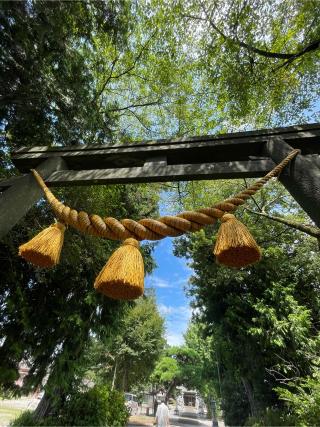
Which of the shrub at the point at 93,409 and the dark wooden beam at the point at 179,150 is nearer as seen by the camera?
the dark wooden beam at the point at 179,150

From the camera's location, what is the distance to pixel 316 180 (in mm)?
1632

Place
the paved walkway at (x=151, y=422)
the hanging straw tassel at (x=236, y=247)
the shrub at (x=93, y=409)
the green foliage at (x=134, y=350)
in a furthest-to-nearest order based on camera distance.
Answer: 1. the green foliage at (x=134, y=350)
2. the paved walkway at (x=151, y=422)
3. the shrub at (x=93, y=409)
4. the hanging straw tassel at (x=236, y=247)

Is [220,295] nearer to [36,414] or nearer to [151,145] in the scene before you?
[36,414]

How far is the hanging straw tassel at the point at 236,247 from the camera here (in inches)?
52.9

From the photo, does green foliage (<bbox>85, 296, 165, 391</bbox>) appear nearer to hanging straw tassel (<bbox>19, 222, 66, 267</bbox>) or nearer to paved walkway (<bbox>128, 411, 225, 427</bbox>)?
paved walkway (<bbox>128, 411, 225, 427</bbox>)

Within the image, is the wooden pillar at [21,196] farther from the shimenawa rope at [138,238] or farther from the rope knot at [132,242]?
the rope knot at [132,242]

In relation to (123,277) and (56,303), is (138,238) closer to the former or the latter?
(123,277)

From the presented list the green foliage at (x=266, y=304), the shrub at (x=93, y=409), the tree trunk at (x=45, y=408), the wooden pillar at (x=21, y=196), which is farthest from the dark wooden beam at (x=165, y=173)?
the shrub at (x=93, y=409)

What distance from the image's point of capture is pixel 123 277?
45.7 inches

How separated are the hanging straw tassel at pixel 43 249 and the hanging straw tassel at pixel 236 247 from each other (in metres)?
0.97

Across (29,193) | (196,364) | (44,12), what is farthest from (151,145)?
(196,364)

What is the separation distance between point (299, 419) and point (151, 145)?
7555 millimetres

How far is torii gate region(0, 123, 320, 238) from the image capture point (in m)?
1.96

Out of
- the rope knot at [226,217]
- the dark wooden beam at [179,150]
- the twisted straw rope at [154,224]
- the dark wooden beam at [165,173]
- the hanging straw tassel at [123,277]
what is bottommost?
the hanging straw tassel at [123,277]
